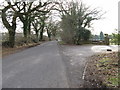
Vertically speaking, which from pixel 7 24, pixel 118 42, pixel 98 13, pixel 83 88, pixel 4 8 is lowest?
pixel 83 88

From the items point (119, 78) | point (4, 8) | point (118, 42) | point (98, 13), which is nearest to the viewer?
point (119, 78)

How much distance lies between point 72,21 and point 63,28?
2.19 meters

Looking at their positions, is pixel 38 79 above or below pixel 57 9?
below

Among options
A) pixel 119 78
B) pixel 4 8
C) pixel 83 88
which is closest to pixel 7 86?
pixel 83 88

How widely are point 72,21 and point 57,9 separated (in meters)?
3.98

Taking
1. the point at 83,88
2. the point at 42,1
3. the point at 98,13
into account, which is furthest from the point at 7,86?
the point at 98,13

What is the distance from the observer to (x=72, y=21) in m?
25.5

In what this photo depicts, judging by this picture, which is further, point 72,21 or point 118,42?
point 72,21

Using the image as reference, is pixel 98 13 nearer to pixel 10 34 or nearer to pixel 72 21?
pixel 72 21

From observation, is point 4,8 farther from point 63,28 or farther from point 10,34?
point 63,28

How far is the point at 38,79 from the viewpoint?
4691mm

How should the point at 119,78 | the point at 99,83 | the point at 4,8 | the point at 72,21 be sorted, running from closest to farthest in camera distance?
the point at 99,83
the point at 119,78
the point at 4,8
the point at 72,21

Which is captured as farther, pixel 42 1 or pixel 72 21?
pixel 72 21

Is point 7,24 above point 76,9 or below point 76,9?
below
